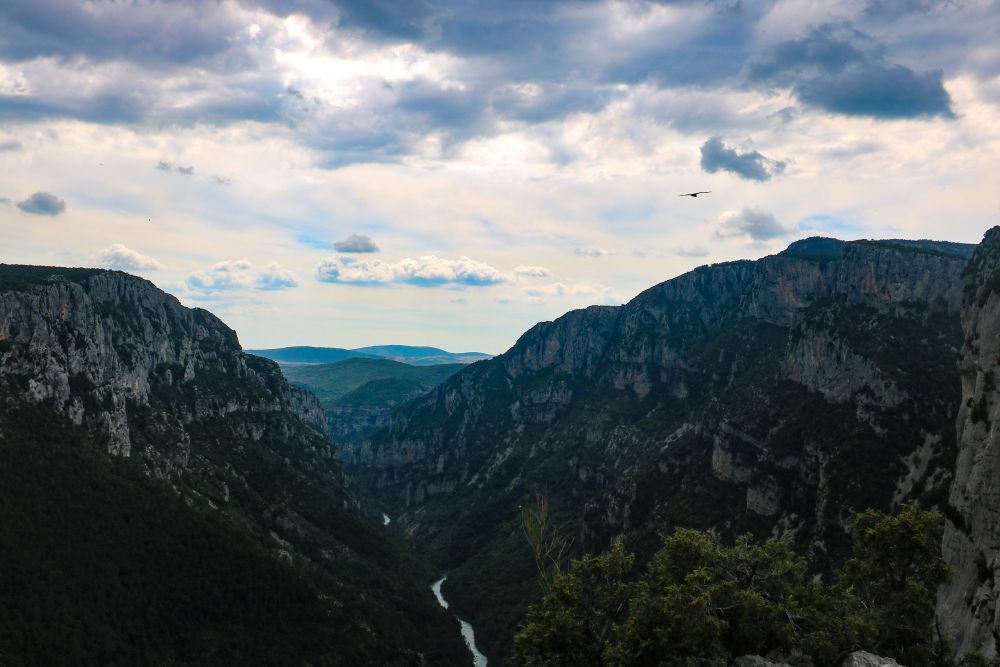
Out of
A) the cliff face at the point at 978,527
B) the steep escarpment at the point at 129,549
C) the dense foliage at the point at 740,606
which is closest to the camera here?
the dense foliage at the point at 740,606

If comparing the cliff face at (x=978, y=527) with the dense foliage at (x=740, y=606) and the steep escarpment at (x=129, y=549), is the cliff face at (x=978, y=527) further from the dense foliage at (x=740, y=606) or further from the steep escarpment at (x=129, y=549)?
the steep escarpment at (x=129, y=549)

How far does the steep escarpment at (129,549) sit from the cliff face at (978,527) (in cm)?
12431

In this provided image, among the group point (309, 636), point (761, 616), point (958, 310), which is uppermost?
point (958, 310)

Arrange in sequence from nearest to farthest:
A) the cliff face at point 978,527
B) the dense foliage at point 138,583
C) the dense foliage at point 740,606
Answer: the dense foliage at point 740,606
the cliff face at point 978,527
the dense foliage at point 138,583

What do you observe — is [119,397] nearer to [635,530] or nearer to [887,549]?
[635,530]

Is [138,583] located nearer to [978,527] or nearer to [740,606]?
[740,606]

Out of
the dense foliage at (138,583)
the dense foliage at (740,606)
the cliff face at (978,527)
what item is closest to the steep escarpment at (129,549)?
the dense foliage at (138,583)

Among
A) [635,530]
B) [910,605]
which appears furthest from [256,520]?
[910,605]

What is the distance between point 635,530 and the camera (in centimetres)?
18150

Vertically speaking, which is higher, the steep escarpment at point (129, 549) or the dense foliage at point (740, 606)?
the dense foliage at point (740, 606)

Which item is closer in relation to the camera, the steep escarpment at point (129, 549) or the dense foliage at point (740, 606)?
the dense foliage at point (740, 606)

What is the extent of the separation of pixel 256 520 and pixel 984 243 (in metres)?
234

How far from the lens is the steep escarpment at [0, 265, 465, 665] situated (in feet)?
370

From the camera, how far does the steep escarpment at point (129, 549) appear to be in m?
113
